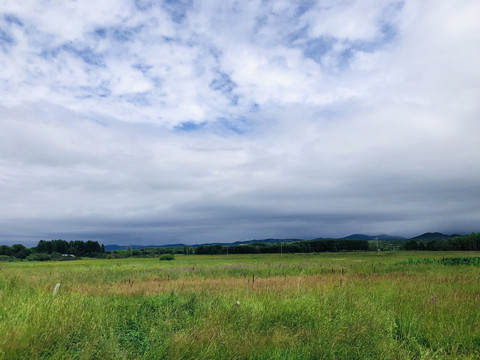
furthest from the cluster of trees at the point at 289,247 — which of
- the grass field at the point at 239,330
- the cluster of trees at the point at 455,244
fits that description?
the grass field at the point at 239,330

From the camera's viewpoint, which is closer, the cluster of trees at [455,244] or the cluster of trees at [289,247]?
the cluster of trees at [455,244]

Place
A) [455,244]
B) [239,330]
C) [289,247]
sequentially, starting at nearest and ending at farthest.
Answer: [239,330], [455,244], [289,247]

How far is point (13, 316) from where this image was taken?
246 inches

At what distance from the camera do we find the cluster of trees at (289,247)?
102750 millimetres

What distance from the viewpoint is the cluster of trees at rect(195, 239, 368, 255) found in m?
103

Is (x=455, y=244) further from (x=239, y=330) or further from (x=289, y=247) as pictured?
(x=239, y=330)

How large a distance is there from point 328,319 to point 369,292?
5146mm

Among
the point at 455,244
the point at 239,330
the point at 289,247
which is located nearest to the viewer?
the point at 239,330

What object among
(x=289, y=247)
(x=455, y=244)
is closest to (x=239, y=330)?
(x=289, y=247)

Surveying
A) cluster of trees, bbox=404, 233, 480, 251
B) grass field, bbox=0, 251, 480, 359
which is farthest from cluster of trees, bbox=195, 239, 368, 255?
grass field, bbox=0, 251, 480, 359

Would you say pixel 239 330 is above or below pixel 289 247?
above

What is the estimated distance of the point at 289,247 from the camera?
107812 millimetres

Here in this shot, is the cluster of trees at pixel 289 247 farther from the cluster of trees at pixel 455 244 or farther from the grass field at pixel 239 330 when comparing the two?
the grass field at pixel 239 330

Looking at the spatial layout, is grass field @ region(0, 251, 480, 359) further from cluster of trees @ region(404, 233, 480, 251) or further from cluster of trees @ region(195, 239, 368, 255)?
cluster of trees @ region(404, 233, 480, 251)
